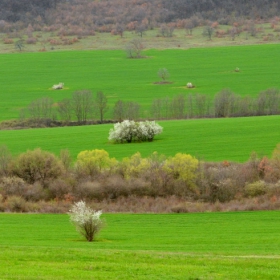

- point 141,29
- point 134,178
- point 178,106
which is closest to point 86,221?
point 134,178

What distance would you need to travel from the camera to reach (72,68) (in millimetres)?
121500

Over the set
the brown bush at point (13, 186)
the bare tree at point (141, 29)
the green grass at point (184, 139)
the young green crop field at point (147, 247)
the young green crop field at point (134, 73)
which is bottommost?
the young green crop field at point (134, 73)

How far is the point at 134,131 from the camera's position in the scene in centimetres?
6669

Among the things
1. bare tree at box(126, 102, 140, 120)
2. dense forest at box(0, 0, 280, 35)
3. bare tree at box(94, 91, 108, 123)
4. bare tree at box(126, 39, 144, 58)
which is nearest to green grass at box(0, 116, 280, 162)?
bare tree at box(126, 102, 140, 120)

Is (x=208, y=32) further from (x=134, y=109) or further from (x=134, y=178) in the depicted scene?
(x=134, y=178)

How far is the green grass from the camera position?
59781 millimetres

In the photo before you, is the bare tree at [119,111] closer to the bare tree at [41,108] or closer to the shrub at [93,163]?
the bare tree at [41,108]

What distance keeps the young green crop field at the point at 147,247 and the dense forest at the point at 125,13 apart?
12261 centimetres

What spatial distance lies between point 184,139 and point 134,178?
17.9 metres

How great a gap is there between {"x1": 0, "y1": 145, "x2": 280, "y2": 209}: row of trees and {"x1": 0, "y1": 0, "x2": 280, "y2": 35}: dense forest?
10897 cm

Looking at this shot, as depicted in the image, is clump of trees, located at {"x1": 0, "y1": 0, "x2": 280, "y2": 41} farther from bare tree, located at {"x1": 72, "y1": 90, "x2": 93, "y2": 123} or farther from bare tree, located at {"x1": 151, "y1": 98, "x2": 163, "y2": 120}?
bare tree, located at {"x1": 72, "y1": 90, "x2": 93, "y2": 123}

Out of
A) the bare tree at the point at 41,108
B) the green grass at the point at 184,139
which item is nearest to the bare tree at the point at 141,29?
the bare tree at the point at 41,108

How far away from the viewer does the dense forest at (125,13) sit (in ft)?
535

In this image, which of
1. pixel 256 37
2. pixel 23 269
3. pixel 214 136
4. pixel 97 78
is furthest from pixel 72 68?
pixel 23 269
